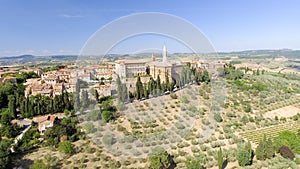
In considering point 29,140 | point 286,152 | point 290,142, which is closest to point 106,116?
point 29,140

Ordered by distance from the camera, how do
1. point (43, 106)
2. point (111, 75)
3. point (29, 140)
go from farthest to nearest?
point (111, 75) → point (43, 106) → point (29, 140)

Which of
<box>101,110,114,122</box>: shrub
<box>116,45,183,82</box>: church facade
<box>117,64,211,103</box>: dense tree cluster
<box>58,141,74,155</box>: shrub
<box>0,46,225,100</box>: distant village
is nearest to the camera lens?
<box>58,141,74,155</box>: shrub

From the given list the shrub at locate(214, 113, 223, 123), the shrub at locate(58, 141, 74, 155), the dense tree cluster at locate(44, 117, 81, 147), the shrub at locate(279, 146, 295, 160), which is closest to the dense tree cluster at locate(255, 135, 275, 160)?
the shrub at locate(279, 146, 295, 160)

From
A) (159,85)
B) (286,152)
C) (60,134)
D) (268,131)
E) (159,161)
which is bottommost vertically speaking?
(268,131)

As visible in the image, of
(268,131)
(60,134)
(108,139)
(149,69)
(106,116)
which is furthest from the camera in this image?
(149,69)

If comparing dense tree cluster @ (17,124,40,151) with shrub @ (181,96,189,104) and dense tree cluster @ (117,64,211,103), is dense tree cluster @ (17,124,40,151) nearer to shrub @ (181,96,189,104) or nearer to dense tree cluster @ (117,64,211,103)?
dense tree cluster @ (117,64,211,103)

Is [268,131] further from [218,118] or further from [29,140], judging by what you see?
[29,140]
